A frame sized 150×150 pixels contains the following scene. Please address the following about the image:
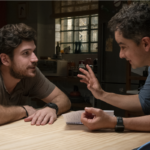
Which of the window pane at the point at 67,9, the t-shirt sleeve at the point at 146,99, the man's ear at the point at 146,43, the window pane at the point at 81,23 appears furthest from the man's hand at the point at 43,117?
the window pane at the point at 67,9

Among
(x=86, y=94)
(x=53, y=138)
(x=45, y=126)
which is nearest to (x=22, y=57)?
(x=45, y=126)

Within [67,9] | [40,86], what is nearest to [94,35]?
[67,9]

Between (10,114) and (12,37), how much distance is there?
0.59 metres

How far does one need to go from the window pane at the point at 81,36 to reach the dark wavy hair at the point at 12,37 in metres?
2.09

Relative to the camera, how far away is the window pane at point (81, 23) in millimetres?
3723

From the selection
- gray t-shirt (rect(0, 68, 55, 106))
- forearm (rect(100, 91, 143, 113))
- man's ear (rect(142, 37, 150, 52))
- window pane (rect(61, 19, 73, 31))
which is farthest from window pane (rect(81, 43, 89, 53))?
man's ear (rect(142, 37, 150, 52))

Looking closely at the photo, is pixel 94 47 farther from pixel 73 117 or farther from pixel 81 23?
pixel 73 117

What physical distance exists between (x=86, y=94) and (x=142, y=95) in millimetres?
2328

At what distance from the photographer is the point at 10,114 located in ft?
4.43

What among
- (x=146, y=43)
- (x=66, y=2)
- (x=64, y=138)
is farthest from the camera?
(x=66, y=2)

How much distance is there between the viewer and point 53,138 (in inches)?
40.3

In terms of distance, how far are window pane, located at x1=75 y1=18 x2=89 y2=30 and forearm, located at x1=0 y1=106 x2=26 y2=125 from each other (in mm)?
2539

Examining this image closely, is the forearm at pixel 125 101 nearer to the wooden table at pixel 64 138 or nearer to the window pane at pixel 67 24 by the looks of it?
the wooden table at pixel 64 138

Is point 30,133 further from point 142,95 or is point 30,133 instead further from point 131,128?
point 142,95
